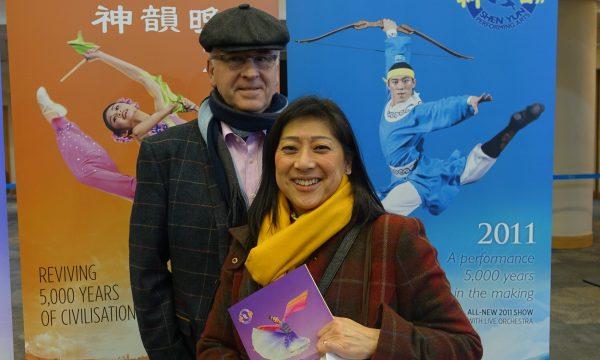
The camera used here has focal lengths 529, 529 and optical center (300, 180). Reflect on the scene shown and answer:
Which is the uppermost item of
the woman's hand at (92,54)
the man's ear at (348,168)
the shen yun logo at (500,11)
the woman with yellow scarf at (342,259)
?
the shen yun logo at (500,11)

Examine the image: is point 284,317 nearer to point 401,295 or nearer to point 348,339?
point 348,339

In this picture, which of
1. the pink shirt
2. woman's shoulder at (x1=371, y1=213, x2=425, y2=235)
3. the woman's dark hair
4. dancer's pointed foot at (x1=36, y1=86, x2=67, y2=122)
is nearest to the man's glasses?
the pink shirt

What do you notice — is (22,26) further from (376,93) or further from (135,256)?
(376,93)

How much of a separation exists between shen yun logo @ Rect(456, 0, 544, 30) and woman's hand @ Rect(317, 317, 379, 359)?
1.83m

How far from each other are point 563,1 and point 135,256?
20.7 feet

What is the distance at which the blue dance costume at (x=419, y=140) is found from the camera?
7.95 feet

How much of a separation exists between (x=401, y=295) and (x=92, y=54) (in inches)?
72.8

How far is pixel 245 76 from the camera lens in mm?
→ 1407

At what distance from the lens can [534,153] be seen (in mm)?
2432

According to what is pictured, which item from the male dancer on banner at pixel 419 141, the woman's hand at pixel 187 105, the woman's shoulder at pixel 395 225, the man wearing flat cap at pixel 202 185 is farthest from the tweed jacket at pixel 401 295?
the woman's hand at pixel 187 105

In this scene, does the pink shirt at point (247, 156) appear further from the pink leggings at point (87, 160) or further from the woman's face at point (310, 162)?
the pink leggings at point (87, 160)

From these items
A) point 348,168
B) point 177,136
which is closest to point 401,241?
point 348,168

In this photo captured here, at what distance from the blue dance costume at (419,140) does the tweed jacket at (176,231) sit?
1164mm

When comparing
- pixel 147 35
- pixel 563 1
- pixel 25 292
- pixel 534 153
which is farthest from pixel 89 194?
pixel 563 1
